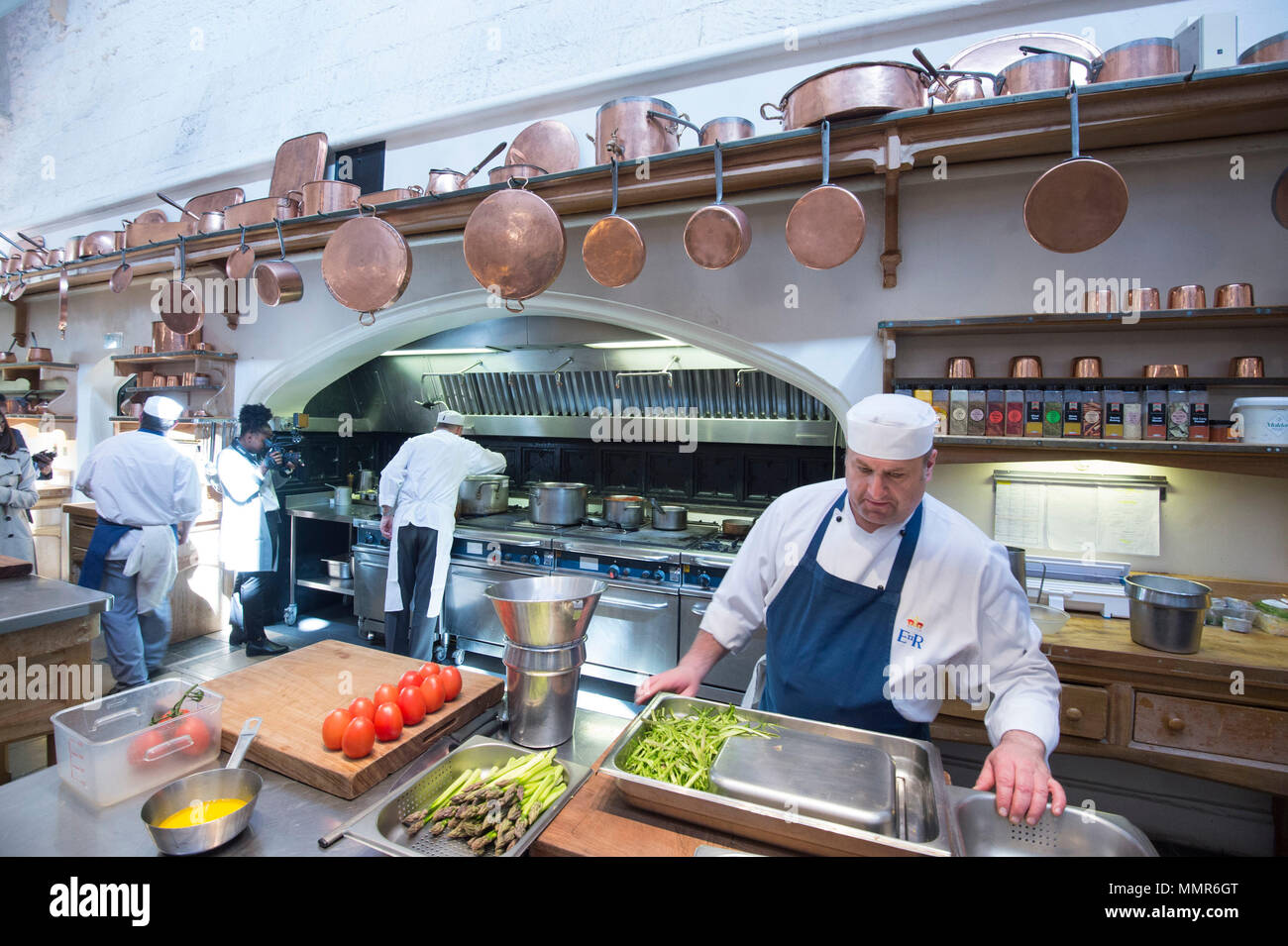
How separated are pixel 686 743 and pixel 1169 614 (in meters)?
2.25

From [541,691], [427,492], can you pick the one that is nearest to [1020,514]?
[541,691]

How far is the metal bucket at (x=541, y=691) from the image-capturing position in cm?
167

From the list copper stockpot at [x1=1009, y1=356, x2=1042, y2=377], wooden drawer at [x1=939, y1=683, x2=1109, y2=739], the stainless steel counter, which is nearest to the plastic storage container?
the stainless steel counter

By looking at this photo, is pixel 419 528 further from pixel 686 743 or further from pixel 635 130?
pixel 686 743

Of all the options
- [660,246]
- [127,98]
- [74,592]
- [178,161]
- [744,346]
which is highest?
[127,98]

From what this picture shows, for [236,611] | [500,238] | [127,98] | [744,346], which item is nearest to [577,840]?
[500,238]

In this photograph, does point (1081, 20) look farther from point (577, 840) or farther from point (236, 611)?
point (236, 611)

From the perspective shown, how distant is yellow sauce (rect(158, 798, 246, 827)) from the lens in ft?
4.26

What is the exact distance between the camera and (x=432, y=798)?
1.44 metres

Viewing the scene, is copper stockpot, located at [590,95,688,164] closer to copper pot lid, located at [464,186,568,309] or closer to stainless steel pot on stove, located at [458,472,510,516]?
copper pot lid, located at [464,186,568,309]

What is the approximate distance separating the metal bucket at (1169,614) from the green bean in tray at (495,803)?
252 centimetres

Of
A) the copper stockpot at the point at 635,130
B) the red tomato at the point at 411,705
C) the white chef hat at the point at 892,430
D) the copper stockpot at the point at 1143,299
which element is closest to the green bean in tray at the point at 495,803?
the red tomato at the point at 411,705

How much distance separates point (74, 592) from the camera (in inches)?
109

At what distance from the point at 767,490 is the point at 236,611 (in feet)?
15.7
